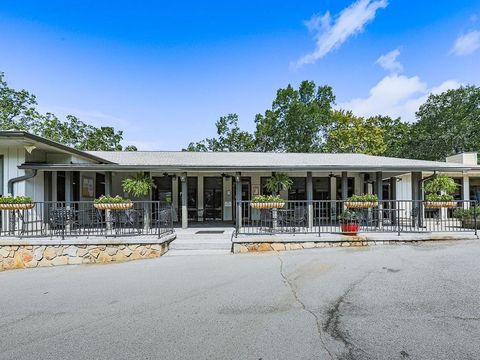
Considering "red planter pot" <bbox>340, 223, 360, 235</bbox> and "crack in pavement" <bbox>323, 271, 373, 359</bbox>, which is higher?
"red planter pot" <bbox>340, 223, 360, 235</bbox>

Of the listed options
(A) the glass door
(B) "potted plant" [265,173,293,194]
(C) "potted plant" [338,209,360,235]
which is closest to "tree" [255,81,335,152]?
(A) the glass door

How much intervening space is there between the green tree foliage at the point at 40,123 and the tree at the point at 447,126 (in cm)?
3270

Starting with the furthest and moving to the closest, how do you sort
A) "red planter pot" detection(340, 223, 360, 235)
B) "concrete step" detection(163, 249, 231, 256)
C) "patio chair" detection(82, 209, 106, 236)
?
"red planter pot" detection(340, 223, 360, 235) < "patio chair" detection(82, 209, 106, 236) < "concrete step" detection(163, 249, 231, 256)

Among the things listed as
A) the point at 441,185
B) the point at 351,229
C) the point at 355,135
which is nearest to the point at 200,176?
the point at 351,229

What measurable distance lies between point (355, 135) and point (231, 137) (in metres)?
13.0

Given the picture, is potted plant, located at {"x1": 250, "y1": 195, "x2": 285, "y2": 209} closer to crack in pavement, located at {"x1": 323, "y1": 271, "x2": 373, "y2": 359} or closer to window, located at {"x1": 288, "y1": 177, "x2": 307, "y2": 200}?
crack in pavement, located at {"x1": 323, "y1": 271, "x2": 373, "y2": 359}

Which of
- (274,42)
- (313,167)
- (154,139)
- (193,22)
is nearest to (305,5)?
(274,42)

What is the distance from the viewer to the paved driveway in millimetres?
2922

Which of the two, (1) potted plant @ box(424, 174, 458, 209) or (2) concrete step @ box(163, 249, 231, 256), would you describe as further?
(1) potted plant @ box(424, 174, 458, 209)

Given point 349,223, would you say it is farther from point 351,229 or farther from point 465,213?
point 465,213

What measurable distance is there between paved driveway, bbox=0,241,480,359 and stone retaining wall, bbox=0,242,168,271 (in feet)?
1.75

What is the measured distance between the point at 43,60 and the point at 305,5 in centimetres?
1354

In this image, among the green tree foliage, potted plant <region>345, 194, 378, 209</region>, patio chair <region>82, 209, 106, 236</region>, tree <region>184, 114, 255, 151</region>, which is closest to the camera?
patio chair <region>82, 209, 106, 236</region>

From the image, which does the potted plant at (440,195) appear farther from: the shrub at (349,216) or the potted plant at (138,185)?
the potted plant at (138,185)
